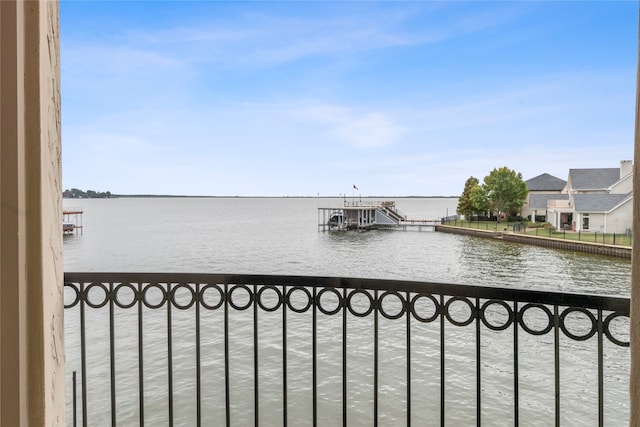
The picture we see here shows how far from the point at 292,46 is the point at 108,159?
162 ft

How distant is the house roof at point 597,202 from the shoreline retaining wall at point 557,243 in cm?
514

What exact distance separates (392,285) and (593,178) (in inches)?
2035

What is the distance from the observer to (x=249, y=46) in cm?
5166

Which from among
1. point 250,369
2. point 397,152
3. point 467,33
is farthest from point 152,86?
point 397,152

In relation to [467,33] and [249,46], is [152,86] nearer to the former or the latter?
[249,46]

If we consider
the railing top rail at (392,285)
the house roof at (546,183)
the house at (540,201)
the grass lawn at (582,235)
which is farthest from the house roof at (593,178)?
the railing top rail at (392,285)

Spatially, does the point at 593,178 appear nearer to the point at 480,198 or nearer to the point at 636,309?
the point at 480,198

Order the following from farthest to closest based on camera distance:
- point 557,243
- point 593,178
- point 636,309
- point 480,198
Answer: point 480,198
point 593,178
point 557,243
point 636,309

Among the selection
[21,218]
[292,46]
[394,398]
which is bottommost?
[394,398]

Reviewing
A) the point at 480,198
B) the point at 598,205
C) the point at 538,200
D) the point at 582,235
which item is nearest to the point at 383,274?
the point at 582,235

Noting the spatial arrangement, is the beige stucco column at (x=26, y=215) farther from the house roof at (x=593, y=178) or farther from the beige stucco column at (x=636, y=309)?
the house roof at (x=593, y=178)

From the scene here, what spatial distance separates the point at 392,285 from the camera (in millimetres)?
1608

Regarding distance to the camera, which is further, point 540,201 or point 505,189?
point 505,189

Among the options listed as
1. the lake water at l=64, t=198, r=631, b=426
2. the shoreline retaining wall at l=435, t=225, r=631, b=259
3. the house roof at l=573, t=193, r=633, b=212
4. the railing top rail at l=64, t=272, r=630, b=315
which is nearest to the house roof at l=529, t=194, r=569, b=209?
the shoreline retaining wall at l=435, t=225, r=631, b=259
